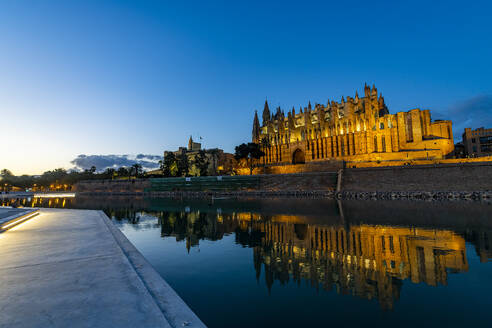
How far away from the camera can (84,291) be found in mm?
4570

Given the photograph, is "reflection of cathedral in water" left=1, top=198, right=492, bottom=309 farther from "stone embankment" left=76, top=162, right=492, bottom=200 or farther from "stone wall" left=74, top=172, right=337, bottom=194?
"stone wall" left=74, top=172, right=337, bottom=194

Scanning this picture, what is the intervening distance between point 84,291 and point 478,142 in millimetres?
97140

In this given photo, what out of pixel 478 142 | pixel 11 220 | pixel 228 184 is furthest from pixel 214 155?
pixel 11 220

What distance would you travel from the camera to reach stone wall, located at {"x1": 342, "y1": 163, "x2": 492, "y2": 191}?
117ft

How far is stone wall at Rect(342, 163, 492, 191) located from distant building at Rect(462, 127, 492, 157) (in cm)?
4500

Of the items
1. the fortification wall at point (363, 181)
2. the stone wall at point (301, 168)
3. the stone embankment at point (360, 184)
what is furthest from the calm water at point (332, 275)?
the stone wall at point (301, 168)

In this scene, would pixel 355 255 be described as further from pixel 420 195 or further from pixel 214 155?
pixel 214 155

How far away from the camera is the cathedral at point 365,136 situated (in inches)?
2377

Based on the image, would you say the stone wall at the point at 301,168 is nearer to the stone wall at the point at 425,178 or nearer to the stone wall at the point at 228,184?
the stone wall at the point at 228,184

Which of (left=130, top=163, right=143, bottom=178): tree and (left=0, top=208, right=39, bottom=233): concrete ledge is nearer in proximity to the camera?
(left=0, top=208, right=39, bottom=233): concrete ledge

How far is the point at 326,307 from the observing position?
211 inches

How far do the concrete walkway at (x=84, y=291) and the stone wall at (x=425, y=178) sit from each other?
1691 inches

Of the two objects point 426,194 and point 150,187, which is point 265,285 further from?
point 150,187

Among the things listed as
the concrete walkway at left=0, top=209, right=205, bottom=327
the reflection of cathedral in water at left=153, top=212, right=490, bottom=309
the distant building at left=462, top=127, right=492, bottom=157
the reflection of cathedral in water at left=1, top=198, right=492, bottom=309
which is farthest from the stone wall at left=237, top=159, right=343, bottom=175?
the concrete walkway at left=0, top=209, right=205, bottom=327
